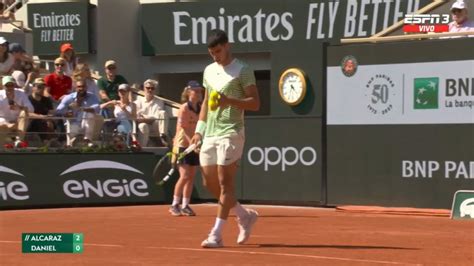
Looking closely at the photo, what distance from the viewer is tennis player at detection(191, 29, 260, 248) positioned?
39.7ft

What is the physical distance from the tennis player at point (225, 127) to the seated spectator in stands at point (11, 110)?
→ 853 centimetres

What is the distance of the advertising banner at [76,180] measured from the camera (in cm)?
2034

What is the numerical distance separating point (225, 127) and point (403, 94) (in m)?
7.62

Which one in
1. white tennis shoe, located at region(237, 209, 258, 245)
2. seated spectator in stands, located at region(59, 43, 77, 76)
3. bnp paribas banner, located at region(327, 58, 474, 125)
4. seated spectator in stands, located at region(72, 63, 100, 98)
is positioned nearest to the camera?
white tennis shoe, located at region(237, 209, 258, 245)

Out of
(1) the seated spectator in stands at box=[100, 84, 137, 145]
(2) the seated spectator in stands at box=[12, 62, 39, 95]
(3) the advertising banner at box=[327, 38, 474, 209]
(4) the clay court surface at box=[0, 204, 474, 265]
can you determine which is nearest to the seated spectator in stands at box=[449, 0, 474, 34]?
(3) the advertising banner at box=[327, 38, 474, 209]

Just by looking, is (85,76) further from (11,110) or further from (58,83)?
(11,110)

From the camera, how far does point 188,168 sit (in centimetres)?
1764

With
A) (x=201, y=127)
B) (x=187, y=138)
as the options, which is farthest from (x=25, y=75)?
(x=201, y=127)

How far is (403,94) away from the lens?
759 inches

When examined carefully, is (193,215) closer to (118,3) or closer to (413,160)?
(413,160)

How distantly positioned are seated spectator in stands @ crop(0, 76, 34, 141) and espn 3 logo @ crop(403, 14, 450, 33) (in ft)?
23.0

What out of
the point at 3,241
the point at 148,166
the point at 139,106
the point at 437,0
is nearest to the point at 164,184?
the point at 148,166

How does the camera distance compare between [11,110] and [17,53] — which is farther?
[17,53]

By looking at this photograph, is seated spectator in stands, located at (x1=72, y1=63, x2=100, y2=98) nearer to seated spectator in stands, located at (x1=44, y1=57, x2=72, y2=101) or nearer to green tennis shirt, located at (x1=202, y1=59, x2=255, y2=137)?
seated spectator in stands, located at (x1=44, y1=57, x2=72, y2=101)
